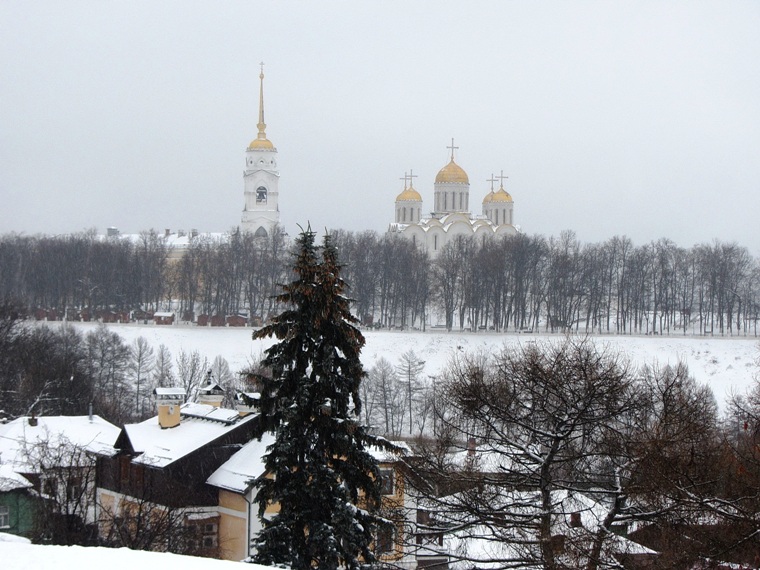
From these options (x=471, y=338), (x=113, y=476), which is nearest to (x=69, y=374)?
(x=113, y=476)

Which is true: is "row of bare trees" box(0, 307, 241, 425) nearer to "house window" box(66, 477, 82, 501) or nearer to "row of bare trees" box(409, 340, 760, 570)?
"house window" box(66, 477, 82, 501)

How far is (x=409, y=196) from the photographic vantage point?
82.8 m

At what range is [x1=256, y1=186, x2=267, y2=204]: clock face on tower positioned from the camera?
88.2m

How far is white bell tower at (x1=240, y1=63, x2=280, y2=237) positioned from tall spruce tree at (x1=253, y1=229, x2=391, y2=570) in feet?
242

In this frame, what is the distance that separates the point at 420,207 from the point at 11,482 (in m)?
62.5

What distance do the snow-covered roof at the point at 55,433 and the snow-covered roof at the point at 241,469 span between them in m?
4.83

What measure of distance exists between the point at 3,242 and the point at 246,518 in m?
61.1

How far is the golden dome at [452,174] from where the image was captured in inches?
3278

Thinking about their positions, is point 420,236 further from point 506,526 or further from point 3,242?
point 506,526

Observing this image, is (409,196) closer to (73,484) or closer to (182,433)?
(182,433)

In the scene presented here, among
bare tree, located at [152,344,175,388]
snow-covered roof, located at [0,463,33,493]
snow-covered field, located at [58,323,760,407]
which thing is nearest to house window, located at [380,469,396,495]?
snow-covered roof, located at [0,463,33,493]

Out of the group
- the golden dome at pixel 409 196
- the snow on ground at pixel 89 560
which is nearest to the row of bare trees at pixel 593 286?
the golden dome at pixel 409 196

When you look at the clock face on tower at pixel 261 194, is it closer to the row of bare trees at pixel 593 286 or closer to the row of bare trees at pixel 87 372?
the row of bare trees at pixel 593 286

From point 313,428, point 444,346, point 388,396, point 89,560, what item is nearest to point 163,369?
point 388,396
